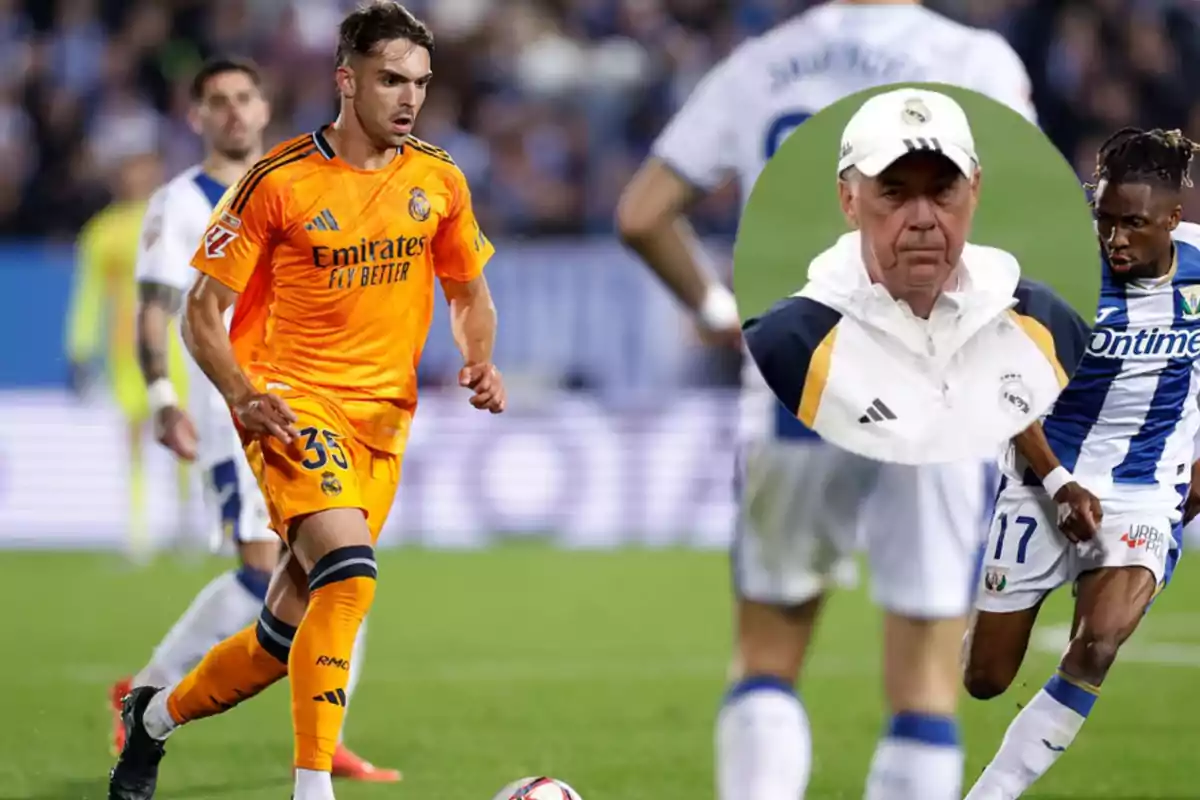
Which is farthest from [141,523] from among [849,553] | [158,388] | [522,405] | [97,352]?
[849,553]

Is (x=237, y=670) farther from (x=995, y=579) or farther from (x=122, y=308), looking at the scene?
(x=122, y=308)

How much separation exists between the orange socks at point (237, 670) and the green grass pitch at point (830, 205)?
219cm

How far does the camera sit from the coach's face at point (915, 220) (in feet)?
13.2

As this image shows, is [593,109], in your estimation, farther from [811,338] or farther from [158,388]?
[811,338]

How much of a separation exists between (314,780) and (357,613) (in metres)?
0.47

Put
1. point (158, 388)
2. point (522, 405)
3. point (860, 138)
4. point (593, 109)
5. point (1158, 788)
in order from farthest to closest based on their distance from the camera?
1. point (593, 109)
2. point (522, 405)
3. point (158, 388)
4. point (1158, 788)
5. point (860, 138)

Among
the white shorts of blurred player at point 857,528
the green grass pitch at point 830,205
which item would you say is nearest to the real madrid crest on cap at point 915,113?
the green grass pitch at point 830,205

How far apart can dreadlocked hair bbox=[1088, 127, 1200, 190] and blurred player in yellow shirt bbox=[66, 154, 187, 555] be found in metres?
9.88

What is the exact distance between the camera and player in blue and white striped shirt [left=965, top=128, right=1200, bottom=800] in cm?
557

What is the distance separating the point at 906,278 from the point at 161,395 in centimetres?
388

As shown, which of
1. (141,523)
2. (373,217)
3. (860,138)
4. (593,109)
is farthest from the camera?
(593,109)

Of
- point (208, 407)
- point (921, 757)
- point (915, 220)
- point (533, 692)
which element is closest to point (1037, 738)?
point (921, 757)

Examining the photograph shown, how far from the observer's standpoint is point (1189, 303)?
574 cm

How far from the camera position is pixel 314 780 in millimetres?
5336
